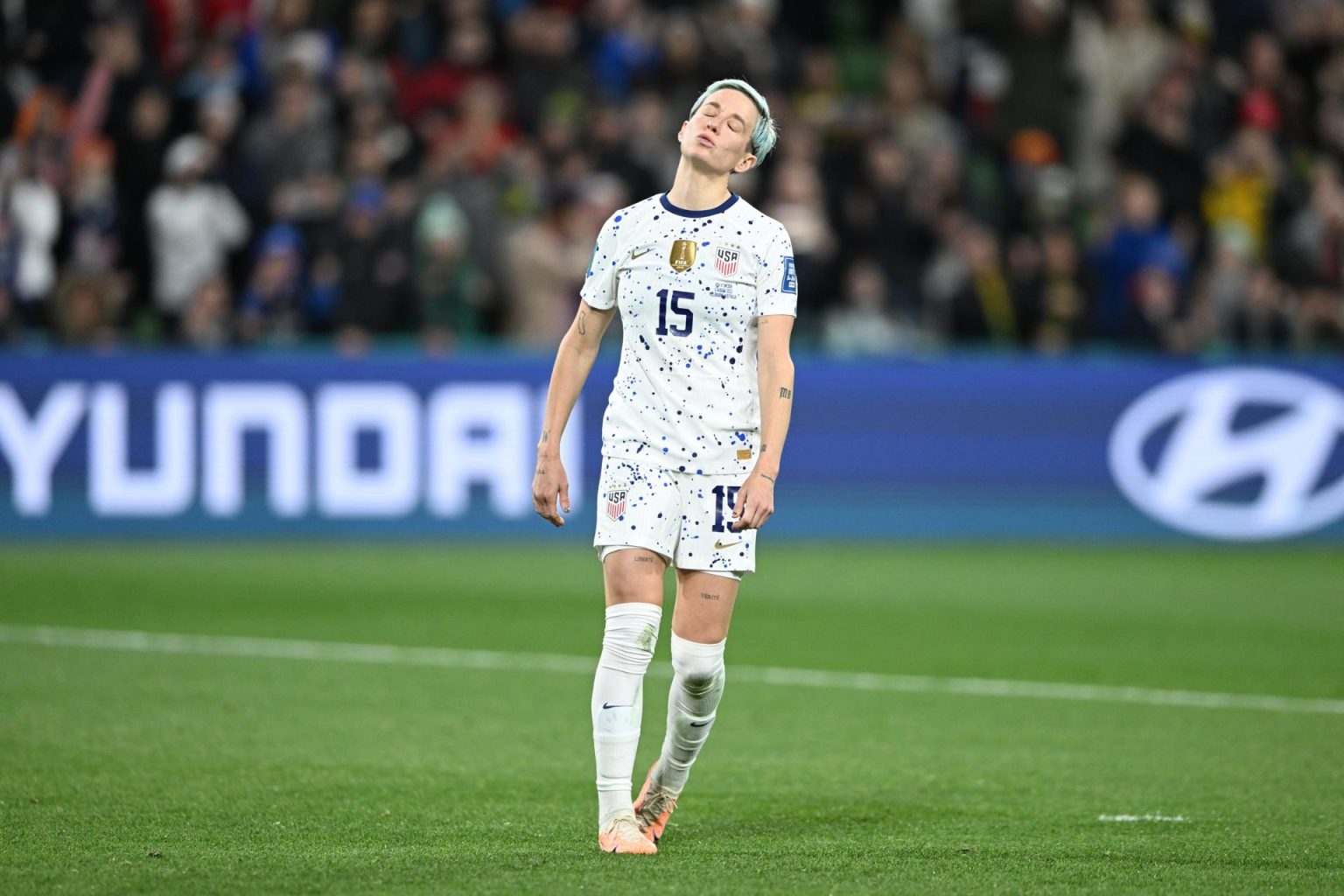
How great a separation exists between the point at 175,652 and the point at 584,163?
8194 mm

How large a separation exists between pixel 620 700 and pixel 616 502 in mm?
621

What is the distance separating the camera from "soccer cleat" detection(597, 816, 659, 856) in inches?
252

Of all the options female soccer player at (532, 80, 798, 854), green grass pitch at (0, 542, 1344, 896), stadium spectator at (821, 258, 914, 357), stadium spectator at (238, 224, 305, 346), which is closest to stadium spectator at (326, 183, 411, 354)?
stadium spectator at (238, 224, 305, 346)

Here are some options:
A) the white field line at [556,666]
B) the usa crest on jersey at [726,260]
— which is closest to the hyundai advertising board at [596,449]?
the white field line at [556,666]

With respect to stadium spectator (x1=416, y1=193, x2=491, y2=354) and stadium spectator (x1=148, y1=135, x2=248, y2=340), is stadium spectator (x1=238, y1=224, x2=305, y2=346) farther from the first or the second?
stadium spectator (x1=416, y1=193, x2=491, y2=354)

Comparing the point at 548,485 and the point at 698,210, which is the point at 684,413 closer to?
the point at 548,485

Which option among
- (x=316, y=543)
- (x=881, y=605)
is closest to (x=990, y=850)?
(x=881, y=605)

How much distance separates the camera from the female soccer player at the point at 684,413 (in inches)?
256

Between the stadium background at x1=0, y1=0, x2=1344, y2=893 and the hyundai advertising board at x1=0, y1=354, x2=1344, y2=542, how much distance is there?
3 cm

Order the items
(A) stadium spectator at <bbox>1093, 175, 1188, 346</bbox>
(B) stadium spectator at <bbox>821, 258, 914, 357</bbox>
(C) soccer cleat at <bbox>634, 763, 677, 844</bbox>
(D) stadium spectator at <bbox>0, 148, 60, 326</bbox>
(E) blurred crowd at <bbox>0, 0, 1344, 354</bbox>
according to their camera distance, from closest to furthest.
→ (C) soccer cleat at <bbox>634, 763, 677, 844</bbox>
(D) stadium spectator at <bbox>0, 148, 60, 326</bbox>
(E) blurred crowd at <bbox>0, 0, 1344, 354</bbox>
(B) stadium spectator at <bbox>821, 258, 914, 357</bbox>
(A) stadium spectator at <bbox>1093, 175, 1188, 346</bbox>

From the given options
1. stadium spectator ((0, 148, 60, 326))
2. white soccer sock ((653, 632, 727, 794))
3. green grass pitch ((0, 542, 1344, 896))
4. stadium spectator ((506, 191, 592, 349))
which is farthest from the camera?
stadium spectator ((506, 191, 592, 349))

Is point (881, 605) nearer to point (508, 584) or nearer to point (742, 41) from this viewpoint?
point (508, 584)

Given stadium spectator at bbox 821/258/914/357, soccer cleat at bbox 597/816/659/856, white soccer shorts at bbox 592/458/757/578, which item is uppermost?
white soccer shorts at bbox 592/458/757/578

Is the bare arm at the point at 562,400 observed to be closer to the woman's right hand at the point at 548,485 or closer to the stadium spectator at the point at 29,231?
the woman's right hand at the point at 548,485
